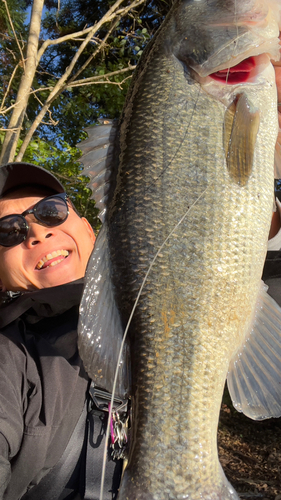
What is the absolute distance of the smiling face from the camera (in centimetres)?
238

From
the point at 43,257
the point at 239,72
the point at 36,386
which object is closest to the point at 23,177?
the point at 43,257

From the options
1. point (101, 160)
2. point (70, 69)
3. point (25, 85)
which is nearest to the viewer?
point (101, 160)

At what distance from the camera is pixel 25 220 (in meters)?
2.41

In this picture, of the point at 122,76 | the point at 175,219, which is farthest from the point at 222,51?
the point at 122,76

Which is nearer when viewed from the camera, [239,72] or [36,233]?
[239,72]

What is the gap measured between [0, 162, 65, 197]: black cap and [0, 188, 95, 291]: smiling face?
205 millimetres

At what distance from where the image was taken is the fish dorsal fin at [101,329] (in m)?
1.19

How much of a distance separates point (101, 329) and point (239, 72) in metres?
1.09

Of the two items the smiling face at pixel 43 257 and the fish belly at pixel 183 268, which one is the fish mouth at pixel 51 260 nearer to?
the smiling face at pixel 43 257

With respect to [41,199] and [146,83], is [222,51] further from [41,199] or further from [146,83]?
[41,199]

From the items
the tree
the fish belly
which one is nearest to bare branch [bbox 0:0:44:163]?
the tree

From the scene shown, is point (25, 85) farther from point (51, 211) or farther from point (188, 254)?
point (188, 254)

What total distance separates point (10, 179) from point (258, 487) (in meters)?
4.38

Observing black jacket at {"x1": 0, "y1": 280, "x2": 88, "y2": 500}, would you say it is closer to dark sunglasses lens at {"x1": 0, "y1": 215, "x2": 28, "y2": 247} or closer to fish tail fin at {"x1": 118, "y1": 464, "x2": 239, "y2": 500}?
dark sunglasses lens at {"x1": 0, "y1": 215, "x2": 28, "y2": 247}
